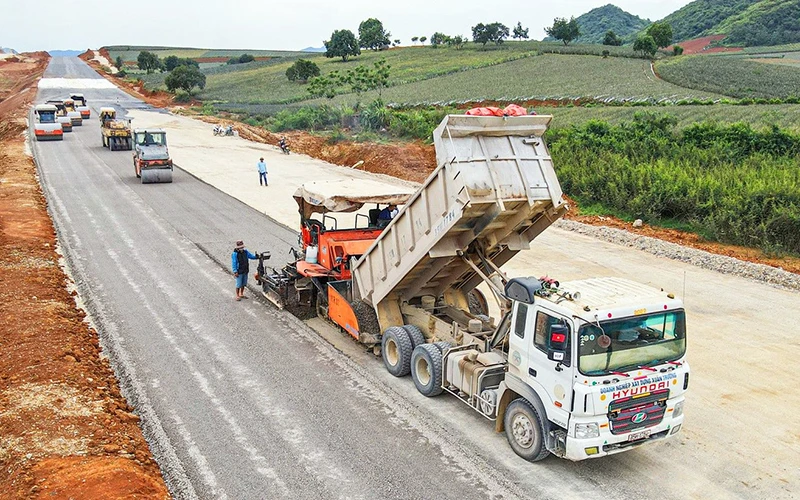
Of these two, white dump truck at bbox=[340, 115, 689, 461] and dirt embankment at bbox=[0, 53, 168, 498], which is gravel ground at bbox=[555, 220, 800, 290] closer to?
white dump truck at bbox=[340, 115, 689, 461]

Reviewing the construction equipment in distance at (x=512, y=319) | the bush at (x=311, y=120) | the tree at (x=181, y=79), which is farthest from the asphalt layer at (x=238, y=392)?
the tree at (x=181, y=79)

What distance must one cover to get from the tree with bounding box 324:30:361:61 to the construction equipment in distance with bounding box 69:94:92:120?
5526cm

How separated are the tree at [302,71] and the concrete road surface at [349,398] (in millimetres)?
72875

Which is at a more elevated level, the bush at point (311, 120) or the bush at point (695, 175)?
the bush at point (311, 120)

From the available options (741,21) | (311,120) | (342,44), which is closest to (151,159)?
(311,120)

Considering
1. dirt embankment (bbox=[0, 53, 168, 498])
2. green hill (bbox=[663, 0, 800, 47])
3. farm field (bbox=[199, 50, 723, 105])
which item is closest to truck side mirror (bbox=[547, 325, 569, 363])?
dirt embankment (bbox=[0, 53, 168, 498])

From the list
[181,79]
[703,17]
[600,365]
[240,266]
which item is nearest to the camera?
[600,365]

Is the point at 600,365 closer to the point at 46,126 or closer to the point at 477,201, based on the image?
the point at 477,201

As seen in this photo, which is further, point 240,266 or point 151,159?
point 151,159

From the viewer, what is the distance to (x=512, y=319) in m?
9.35

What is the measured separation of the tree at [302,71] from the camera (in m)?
91.0

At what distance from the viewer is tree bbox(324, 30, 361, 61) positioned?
111938 millimetres

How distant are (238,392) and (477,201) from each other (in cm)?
504

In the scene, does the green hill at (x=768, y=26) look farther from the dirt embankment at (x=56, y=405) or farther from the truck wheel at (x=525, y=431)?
the truck wheel at (x=525, y=431)
